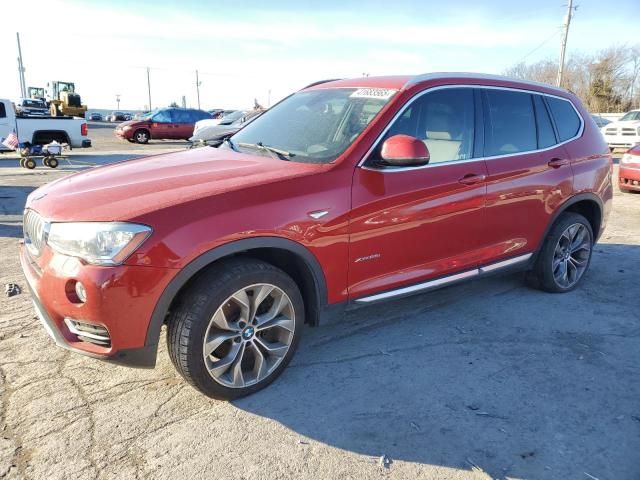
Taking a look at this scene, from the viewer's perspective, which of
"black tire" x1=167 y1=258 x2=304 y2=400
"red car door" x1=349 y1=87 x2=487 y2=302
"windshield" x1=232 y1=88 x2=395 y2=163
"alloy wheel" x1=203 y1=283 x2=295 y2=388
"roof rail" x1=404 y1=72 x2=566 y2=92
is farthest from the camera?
"roof rail" x1=404 y1=72 x2=566 y2=92

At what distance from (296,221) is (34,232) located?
1530 mm

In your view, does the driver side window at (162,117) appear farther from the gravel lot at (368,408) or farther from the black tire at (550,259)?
the black tire at (550,259)

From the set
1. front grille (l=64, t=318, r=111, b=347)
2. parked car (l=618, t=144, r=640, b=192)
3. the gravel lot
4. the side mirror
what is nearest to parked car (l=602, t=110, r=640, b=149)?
parked car (l=618, t=144, r=640, b=192)

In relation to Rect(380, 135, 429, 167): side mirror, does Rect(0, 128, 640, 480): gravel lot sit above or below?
below

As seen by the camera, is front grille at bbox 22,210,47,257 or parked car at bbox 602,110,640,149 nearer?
front grille at bbox 22,210,47,257

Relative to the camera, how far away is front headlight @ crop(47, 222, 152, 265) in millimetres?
2455

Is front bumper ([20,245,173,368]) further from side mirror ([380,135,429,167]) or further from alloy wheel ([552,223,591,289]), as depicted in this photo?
alloy wheel ([552,223,591,289])

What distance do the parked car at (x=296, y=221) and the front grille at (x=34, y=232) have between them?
0.02 meters

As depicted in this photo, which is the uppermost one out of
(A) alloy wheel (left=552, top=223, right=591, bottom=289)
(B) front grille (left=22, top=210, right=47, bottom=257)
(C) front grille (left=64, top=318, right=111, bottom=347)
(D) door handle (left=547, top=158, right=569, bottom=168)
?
(D) door handle (left=547, top=158, right=569, bottom=168)

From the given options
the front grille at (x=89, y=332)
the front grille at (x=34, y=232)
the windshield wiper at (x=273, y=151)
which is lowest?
the front grille at (x=89, y=332)

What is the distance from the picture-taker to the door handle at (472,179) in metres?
3.65

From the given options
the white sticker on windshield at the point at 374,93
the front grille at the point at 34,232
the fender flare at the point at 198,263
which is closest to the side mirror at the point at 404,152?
the white sticker on windshield at the point at 374,93

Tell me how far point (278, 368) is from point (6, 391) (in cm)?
160

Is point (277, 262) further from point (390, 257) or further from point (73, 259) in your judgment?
point (73, 259)
